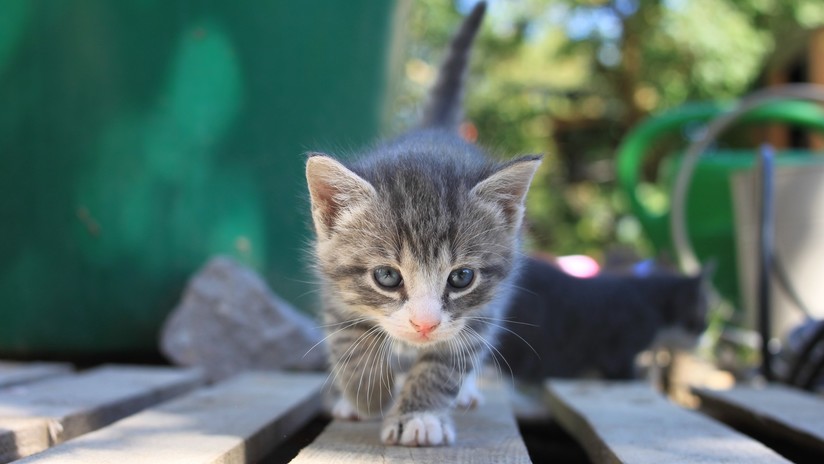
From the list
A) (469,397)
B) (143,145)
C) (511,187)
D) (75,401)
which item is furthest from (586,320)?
(75,401)

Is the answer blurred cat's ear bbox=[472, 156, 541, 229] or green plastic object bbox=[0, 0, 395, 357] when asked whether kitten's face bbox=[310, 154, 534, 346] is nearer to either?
blurred cat's ear bbox=[472, 156, 541, 229]

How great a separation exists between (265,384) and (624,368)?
1704 mm

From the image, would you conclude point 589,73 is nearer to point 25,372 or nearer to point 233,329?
point 233,329

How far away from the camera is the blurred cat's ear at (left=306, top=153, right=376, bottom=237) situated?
197cm

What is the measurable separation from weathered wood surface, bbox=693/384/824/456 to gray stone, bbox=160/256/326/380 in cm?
147

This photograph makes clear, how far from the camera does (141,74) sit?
3.01 metres

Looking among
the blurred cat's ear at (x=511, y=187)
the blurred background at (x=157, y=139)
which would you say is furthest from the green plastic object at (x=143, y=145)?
the blurred cat's ear at (x=511, y=187)

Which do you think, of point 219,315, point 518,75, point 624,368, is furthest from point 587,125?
point 219,315

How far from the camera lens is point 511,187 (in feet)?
→ 6.89

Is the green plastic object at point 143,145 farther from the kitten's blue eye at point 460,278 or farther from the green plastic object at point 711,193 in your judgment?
the green plastic object at point 711,193

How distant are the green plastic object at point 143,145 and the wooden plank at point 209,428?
0.74m

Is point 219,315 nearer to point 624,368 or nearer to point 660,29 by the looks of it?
point 624,368

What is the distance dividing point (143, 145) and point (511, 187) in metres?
1.59

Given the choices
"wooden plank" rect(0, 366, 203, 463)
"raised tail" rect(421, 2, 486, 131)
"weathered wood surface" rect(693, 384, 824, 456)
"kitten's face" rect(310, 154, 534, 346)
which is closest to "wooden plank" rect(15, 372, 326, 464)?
"wooden plank" rect(0, 366, 203, 463)
